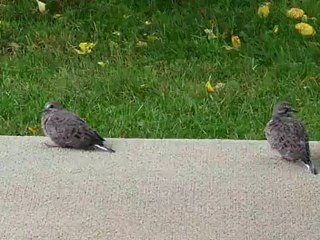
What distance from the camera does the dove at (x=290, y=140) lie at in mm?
3791

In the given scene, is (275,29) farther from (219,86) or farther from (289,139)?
(289,139)

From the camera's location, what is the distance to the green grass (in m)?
5.01

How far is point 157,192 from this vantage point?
3594 mm

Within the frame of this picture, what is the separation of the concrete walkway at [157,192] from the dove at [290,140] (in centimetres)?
6

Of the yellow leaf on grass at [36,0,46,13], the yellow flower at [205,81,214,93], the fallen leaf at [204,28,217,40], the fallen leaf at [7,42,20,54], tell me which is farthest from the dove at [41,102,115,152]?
the yellow leaf on grass at [36,0,46,13]

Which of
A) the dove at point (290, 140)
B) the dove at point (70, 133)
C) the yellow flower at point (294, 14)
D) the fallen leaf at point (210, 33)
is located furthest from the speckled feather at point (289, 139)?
the yellow flower at point (294, 14)

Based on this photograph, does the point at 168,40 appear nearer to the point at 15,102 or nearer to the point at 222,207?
the point at 15,102

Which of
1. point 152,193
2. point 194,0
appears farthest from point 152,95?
point 152,193

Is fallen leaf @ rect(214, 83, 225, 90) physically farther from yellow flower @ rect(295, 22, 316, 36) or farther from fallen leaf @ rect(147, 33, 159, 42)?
yellow flower @ rect(295, 22, 316, 36)

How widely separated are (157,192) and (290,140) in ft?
2.02

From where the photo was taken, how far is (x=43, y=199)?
11.5 ft

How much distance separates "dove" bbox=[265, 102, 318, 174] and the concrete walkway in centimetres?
6

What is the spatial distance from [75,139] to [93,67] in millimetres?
1755

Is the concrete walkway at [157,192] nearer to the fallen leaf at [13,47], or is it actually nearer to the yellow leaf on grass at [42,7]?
the fallen leaf at [13,47]
